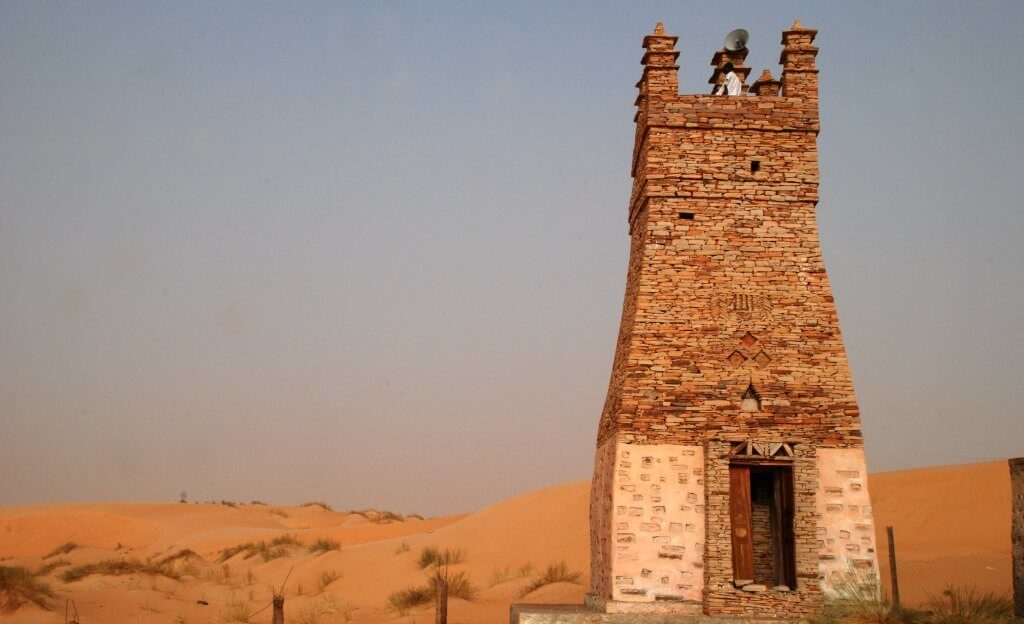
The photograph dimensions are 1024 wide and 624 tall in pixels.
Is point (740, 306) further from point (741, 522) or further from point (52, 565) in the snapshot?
point (52, 565)

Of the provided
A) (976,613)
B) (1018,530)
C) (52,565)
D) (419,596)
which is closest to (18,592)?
(419,596)

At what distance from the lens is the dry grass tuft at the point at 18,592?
62.1ft

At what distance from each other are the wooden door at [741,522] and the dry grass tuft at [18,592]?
46.2ft

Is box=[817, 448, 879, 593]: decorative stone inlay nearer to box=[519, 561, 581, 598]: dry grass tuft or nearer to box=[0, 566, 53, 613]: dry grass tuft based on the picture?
box=[519, 561, 581, 598]: dry grass tuft

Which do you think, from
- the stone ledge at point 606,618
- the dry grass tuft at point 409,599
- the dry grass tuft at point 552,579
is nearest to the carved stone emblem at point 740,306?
the stone ledge at point 606,618

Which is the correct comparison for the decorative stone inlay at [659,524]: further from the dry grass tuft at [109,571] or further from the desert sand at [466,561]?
the dry grass tuft at [109,571]

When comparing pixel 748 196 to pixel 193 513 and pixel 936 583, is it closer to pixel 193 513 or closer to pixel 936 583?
pixel 936 583

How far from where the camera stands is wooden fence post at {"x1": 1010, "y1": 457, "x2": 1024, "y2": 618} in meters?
13.2

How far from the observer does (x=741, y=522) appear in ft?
43.7

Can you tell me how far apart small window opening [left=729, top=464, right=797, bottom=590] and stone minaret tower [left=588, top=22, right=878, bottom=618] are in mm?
22

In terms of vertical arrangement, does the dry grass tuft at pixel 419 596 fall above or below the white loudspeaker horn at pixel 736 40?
below

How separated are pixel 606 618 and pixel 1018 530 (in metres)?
5.84

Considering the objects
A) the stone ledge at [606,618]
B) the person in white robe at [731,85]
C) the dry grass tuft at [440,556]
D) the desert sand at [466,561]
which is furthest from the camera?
the dry grass tuft at [440,556]

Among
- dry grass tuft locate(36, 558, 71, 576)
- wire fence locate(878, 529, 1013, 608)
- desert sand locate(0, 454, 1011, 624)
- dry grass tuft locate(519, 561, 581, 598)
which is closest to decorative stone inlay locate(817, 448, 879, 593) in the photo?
wire fence locate(878, 529, 1013, 608)
